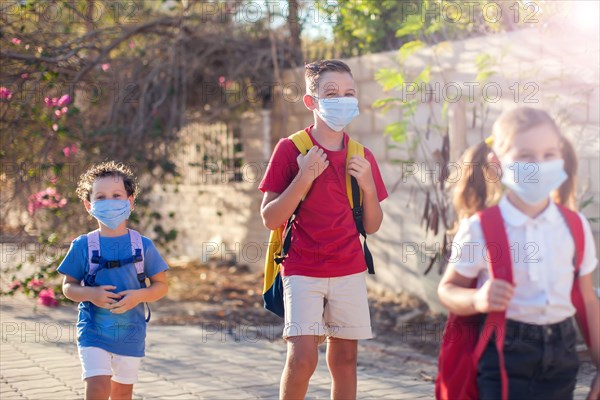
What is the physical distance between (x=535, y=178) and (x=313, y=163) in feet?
4.63

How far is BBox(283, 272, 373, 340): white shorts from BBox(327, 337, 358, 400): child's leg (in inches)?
2.2

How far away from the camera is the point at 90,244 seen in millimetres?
4332

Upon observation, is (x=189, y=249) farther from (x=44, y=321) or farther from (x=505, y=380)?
(x=505, y=380)

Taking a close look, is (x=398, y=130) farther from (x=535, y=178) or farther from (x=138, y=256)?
(x=535, y=178)

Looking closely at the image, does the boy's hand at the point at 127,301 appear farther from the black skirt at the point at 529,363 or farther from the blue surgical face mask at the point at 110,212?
the black skirt at the point at 529,363

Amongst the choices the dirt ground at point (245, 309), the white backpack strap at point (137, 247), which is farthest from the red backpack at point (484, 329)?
the dirt ground at point (245, 309)

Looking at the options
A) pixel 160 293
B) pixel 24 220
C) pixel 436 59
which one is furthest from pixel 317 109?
pixel 24 220

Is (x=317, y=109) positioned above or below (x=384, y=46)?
below

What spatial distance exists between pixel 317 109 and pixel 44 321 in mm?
5159

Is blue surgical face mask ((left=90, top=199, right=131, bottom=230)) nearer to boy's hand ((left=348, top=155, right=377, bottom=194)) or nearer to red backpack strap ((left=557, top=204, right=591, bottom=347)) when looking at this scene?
boy's hand ((left=348, top=155, right=377, bottom=194))

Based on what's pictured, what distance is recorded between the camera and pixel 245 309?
9.30 metres

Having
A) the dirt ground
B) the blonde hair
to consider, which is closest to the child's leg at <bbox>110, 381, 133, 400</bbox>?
the blonde hair

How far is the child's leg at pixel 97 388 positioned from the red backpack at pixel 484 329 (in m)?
1.75

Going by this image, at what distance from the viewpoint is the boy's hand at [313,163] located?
13.6 feet
